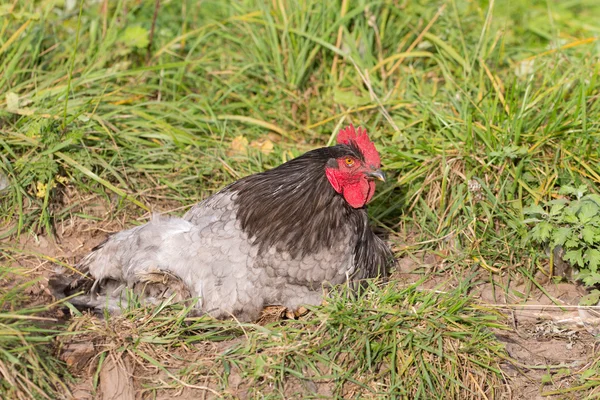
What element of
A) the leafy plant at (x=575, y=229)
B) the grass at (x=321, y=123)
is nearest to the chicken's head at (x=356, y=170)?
the grass at (x=321, y=123)

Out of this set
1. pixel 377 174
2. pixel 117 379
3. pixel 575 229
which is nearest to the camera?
pixel 117 379

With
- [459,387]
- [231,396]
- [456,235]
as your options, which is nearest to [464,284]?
[456,235]

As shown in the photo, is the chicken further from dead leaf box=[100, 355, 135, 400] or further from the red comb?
dead leaf box=[100, 355, 135, 400]

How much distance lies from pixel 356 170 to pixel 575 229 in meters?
1.48

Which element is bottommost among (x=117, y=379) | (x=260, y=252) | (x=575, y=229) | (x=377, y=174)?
(x=117, y=379)

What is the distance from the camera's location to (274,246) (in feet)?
13.3

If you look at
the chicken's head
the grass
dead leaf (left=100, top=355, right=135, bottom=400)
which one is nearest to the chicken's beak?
the chicken's head

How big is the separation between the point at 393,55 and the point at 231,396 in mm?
3472

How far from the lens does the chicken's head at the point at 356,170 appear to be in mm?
4027

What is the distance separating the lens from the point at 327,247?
13.5ft

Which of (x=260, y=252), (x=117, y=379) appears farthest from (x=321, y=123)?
(x=117, y=379)

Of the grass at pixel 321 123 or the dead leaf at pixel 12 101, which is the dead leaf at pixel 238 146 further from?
the dead leaf at pixel 12 101

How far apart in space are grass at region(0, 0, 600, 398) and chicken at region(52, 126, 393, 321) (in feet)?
0.81

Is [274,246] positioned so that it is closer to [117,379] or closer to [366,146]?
[366,146]
